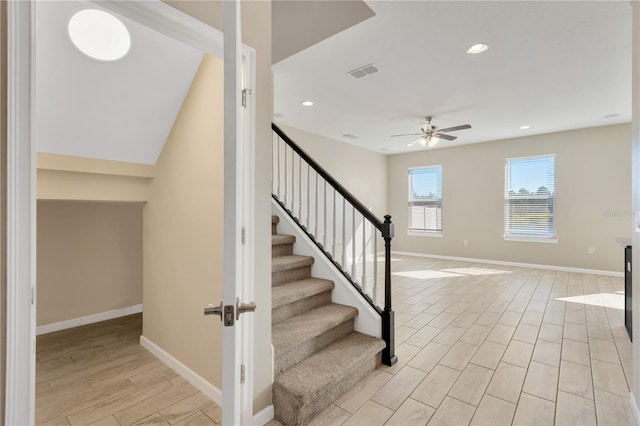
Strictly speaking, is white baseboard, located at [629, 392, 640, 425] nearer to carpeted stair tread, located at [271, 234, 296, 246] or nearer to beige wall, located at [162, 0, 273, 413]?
beige wall, located at [162, 0, 273, 413]

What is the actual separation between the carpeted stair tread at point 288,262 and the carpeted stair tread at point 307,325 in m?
0.42

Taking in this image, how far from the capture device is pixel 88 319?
3.29m

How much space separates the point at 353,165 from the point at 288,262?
15.6 feet

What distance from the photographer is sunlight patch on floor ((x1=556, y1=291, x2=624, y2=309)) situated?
12.4ft

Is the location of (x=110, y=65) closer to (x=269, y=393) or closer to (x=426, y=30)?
(x=269, y=393)

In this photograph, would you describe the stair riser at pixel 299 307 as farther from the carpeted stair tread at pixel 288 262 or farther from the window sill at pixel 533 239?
the window sill at pixel 533 239

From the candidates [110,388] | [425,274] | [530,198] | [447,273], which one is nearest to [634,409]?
[110,388]

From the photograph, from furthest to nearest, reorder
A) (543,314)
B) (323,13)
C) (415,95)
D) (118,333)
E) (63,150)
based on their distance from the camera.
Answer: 1. (415,95)
2. (543,314)
3. (118,333)
4. (323,13)
5. (63,150)

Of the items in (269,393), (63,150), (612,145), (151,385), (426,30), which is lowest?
(151,385)

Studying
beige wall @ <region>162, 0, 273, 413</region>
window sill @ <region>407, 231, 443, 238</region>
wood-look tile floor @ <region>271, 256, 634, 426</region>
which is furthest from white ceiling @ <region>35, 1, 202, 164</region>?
window sill @ <region>407, 231, 443, 238</region>

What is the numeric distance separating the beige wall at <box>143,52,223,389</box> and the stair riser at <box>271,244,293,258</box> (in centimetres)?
88

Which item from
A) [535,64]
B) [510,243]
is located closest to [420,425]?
[535,64]

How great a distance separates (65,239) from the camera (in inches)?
124

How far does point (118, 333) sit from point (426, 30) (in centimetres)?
411
